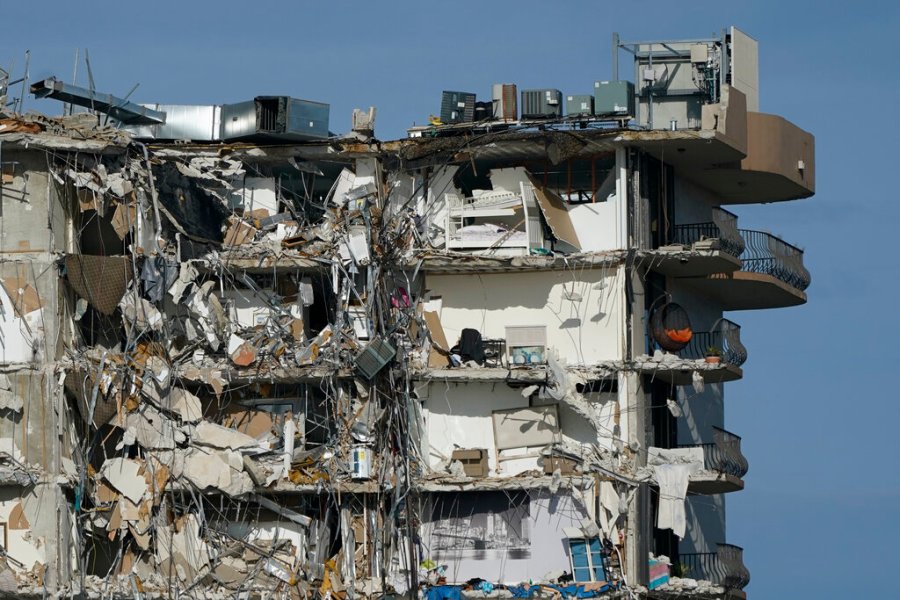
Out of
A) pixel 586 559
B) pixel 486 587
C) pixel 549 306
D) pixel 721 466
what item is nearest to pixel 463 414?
pixel 549 306

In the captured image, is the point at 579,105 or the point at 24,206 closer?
the point at 24,206

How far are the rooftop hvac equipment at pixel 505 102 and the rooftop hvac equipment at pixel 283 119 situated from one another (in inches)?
162

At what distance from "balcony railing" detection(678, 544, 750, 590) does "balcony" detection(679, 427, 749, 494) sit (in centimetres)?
184

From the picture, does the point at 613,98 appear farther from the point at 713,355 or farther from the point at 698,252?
the point at 713,355

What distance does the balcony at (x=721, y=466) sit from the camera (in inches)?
2164

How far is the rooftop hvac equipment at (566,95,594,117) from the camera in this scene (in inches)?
2137

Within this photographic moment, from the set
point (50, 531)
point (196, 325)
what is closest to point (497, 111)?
point (196, 325)

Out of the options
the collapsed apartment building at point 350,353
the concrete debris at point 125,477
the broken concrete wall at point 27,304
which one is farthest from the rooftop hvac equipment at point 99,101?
the concrete debris at point 125,477

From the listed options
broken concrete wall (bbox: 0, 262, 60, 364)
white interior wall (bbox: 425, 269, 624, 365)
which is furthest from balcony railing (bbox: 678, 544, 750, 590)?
broken concrete wall (bbox: 0, 262, 60, 364)

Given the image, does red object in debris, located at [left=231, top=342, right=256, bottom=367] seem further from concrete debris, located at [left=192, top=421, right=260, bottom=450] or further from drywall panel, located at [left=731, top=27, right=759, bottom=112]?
drywall panel, located at [left=731, top=27, right=759, bottom=112]

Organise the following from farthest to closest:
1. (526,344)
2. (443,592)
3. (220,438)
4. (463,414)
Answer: (526,344)
(463,414)
(220,438)
(443,592)

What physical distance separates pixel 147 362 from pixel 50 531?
15.1 feet

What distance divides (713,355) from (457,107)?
866cm

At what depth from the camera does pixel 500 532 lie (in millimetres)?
53594
